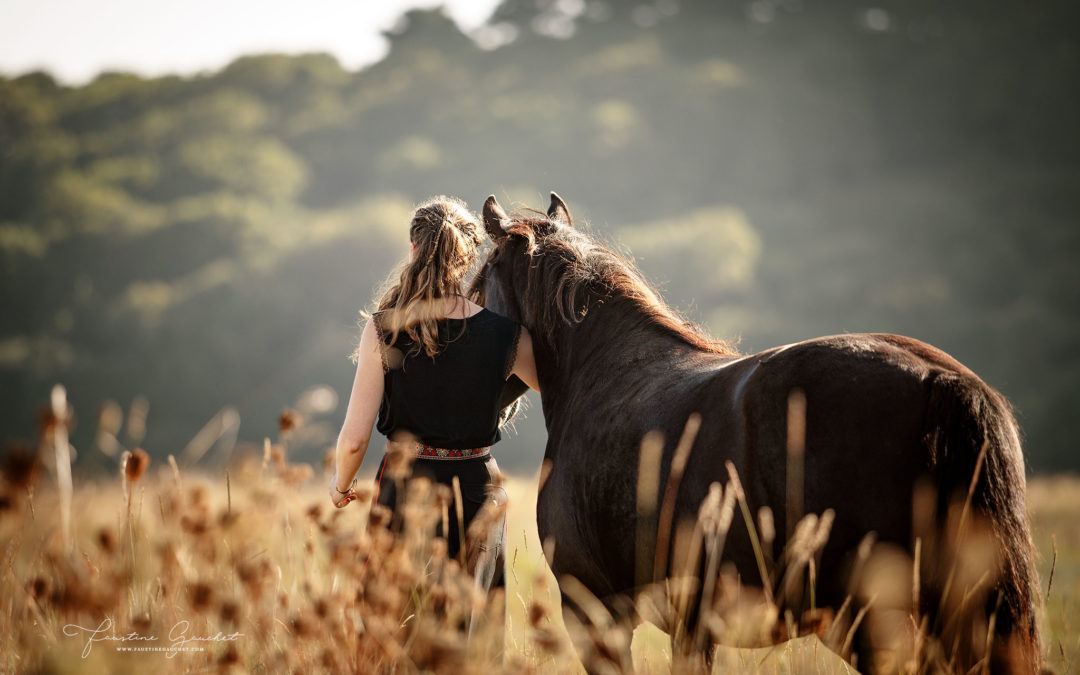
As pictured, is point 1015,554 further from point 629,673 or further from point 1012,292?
point 1012,292

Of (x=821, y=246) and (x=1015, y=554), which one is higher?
(x=821, y=246)

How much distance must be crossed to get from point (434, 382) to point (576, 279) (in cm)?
104

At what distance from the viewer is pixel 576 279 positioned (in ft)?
12.9

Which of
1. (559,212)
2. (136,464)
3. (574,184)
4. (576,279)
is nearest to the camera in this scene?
(136,464)

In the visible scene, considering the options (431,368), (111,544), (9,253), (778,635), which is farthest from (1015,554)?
(9,253)

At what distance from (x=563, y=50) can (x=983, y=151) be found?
133 feet

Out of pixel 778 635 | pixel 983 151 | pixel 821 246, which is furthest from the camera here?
pixel 983 151

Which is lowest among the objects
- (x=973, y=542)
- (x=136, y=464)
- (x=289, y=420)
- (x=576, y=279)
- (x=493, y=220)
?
(x=973, y=542)

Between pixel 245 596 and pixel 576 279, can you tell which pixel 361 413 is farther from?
pixel 576 279

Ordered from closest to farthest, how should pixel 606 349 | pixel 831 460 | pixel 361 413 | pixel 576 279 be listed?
pixel 831 460, pixel 361 413, pixel 606 349, pixel 576 279

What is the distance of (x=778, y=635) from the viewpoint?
8.79ft

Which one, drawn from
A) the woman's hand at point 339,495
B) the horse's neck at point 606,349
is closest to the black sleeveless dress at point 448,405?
the woman's hand at point 339,495

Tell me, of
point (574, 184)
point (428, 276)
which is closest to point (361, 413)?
point (428, 276)

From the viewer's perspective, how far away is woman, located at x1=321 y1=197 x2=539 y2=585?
320 cm
